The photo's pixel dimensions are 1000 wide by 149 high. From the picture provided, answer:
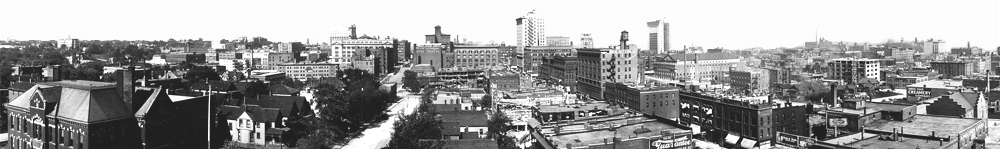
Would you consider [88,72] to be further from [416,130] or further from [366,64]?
[416,130]

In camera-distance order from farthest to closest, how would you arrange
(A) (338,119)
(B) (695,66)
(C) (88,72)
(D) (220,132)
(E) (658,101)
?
(B) (695,66) → (C) (88,72) → (E) (658,101) → (A) (338,119) → (D) (220,132)

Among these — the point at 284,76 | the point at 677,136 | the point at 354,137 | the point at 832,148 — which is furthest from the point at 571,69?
the point at 832,148

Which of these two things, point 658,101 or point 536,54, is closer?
point 658,101

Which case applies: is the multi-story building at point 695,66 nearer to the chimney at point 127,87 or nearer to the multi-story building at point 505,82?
the multi-story building at point 505,82

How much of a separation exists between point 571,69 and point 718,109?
4633 centimetres

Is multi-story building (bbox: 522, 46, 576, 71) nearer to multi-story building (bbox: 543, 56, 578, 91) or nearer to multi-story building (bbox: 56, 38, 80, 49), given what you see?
multi-story building (bbox: 543, 56, 578, 91)

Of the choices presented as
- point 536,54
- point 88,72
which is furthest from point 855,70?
point 88,72

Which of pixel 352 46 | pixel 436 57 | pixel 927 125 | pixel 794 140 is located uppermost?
pixel 352 46

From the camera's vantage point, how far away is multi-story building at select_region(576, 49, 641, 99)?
88438mm

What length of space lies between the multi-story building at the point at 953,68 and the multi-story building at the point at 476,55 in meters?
78.3

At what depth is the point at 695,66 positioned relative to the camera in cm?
12838

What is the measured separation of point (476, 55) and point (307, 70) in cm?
3661

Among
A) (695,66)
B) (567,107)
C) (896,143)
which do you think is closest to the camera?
(896,143)

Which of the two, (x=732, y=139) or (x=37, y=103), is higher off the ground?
(x=37, y=103)
